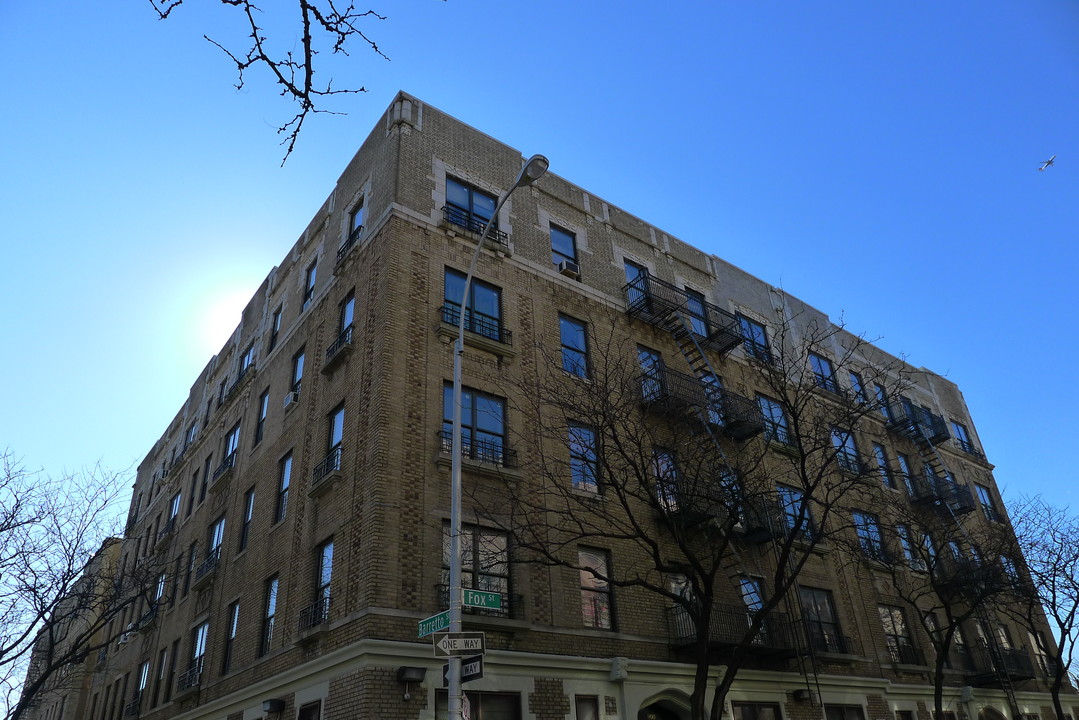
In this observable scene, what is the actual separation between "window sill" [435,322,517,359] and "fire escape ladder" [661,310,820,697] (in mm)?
5699

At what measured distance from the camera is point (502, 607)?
16391 mm

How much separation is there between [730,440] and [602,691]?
31.7ft

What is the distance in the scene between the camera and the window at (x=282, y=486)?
821 inches

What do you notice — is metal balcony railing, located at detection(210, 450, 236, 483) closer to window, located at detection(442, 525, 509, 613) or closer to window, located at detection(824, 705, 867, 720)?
window, located at detection(442, 525, 509, 613)

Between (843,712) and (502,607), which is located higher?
(502,607)

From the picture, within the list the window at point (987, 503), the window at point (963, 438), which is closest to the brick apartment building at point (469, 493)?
the window at point (987, 503)

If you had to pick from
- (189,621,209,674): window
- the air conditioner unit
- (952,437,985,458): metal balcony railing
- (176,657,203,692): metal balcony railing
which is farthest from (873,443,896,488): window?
(176,657,203,692): metal balcony railing

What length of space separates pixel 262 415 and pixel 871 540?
2057cm

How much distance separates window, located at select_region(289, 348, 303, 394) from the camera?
23192mm

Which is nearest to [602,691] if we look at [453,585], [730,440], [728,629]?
[728,629]

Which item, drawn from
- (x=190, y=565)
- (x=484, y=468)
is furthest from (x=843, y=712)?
(x=190, y=565)

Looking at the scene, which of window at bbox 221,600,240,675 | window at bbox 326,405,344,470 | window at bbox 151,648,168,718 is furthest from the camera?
window at bbox 151,648,168,718

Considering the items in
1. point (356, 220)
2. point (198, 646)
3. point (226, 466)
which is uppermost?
point (356, 220)

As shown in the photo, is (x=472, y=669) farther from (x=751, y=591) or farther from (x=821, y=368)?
(x=821, y=368)
